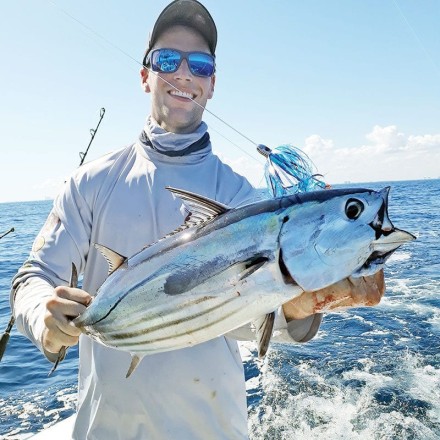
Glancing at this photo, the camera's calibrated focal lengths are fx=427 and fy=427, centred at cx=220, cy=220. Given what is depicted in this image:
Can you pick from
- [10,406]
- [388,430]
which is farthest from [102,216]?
[10,406]

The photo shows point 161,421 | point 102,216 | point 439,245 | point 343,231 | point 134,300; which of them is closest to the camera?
point 343,231

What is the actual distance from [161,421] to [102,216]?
3.95 feet

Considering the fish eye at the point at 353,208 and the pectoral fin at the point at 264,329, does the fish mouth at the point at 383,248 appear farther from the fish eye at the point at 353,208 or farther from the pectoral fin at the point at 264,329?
the pectoral fin at the point at 264,329

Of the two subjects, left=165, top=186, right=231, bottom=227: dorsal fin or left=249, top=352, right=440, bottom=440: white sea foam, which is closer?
left=165, top=186, right=231, bottom=227: dorsal fin

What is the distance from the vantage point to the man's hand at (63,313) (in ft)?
6.31

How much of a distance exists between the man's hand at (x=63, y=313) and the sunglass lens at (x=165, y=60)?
1588 millimetres

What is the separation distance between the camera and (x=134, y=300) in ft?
6.03

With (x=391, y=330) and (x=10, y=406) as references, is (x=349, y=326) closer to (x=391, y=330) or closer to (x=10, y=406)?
(x=391, y=330)

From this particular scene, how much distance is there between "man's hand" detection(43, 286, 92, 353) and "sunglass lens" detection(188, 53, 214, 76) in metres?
1.64

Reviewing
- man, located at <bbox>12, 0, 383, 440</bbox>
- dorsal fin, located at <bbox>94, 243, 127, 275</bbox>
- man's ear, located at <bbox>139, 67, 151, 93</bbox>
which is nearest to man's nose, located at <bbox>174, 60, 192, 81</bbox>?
man, located at <bbox>12, 0, 383, 440</bbox>

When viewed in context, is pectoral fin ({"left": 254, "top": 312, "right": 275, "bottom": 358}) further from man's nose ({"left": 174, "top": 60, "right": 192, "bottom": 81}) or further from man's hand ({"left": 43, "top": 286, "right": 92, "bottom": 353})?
man's nose ({"left": 174, "top": 60, "right": 192, "bottom": 81})

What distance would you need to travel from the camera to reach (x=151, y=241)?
2545mm

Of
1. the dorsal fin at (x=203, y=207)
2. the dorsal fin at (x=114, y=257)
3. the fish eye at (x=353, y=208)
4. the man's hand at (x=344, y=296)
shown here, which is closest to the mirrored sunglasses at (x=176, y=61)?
the dorsal fin at (x=203, y=207)

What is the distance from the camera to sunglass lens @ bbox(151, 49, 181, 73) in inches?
110
